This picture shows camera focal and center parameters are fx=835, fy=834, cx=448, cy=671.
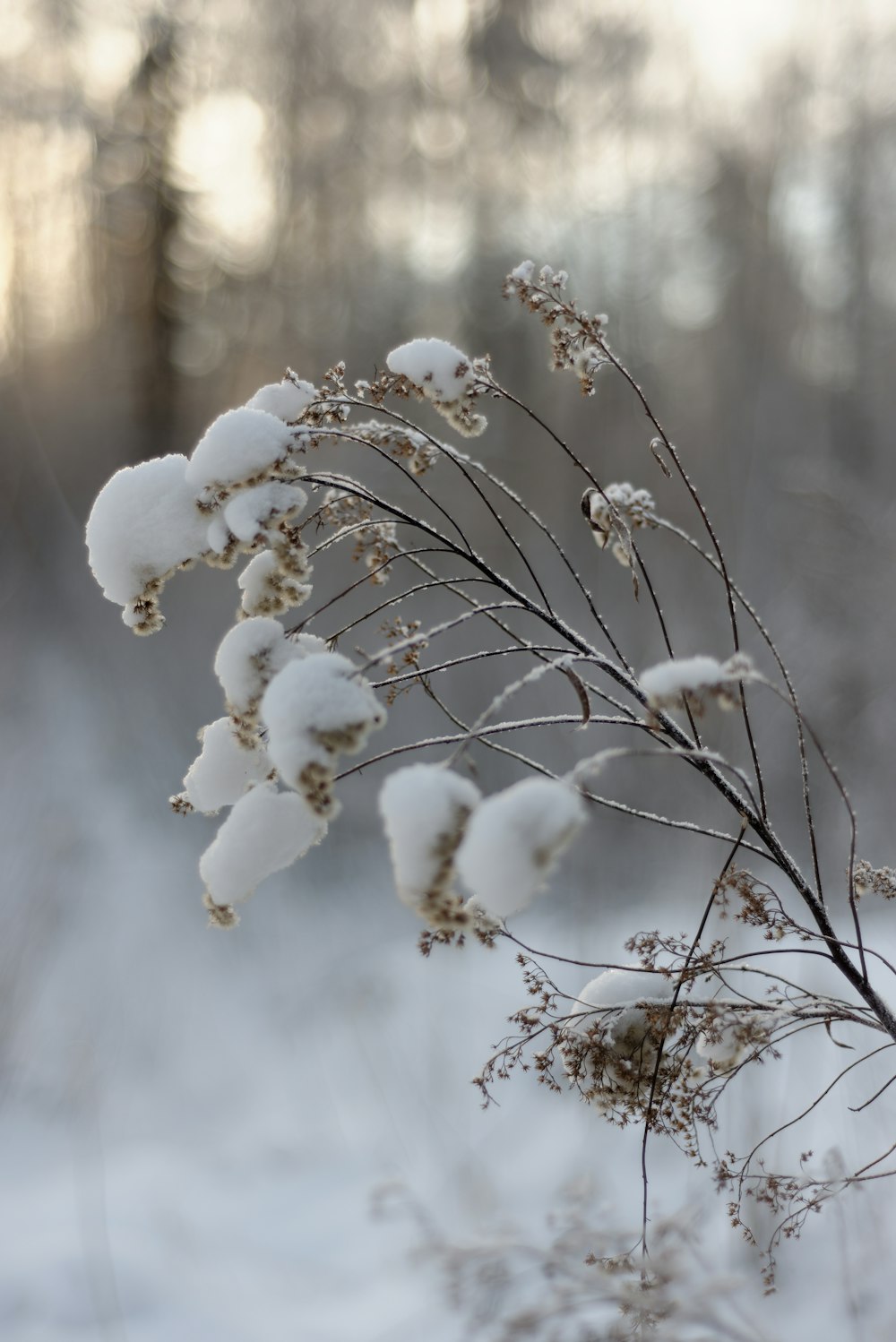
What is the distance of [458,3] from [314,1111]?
2920 mm

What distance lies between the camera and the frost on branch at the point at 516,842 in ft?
1.03

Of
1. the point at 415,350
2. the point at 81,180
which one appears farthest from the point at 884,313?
the point at 415,350

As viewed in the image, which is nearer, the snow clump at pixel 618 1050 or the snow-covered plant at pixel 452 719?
the snow-covered plant at pixel 452 719

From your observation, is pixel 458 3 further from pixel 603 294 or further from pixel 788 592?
pixel 788 592

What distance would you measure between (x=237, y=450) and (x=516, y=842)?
0.82ft

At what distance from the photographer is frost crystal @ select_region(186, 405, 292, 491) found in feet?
1.40

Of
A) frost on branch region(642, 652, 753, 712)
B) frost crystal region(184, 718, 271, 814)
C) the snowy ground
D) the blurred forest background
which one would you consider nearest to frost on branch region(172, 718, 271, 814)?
frost crystal region(184, 718, 271, 814)

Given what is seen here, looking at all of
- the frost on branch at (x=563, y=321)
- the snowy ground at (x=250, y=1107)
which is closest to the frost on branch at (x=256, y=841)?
the frost on branch at (x=563, y=321)

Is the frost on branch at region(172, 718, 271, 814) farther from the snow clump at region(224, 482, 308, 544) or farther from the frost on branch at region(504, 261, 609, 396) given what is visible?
the frost on branch at region(504, 261, 609, 396)

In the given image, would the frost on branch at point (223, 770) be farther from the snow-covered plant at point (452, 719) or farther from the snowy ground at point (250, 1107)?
the snowy ground at point (250, 1107)

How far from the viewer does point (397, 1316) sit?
1501 millimetres

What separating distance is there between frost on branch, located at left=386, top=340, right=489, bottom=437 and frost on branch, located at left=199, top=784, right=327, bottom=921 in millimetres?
247

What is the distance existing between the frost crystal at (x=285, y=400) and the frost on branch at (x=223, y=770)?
0.18 metres

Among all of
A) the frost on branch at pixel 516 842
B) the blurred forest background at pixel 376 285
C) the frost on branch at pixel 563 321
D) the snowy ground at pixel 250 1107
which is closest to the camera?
the frost on branch at pixel 516 842
